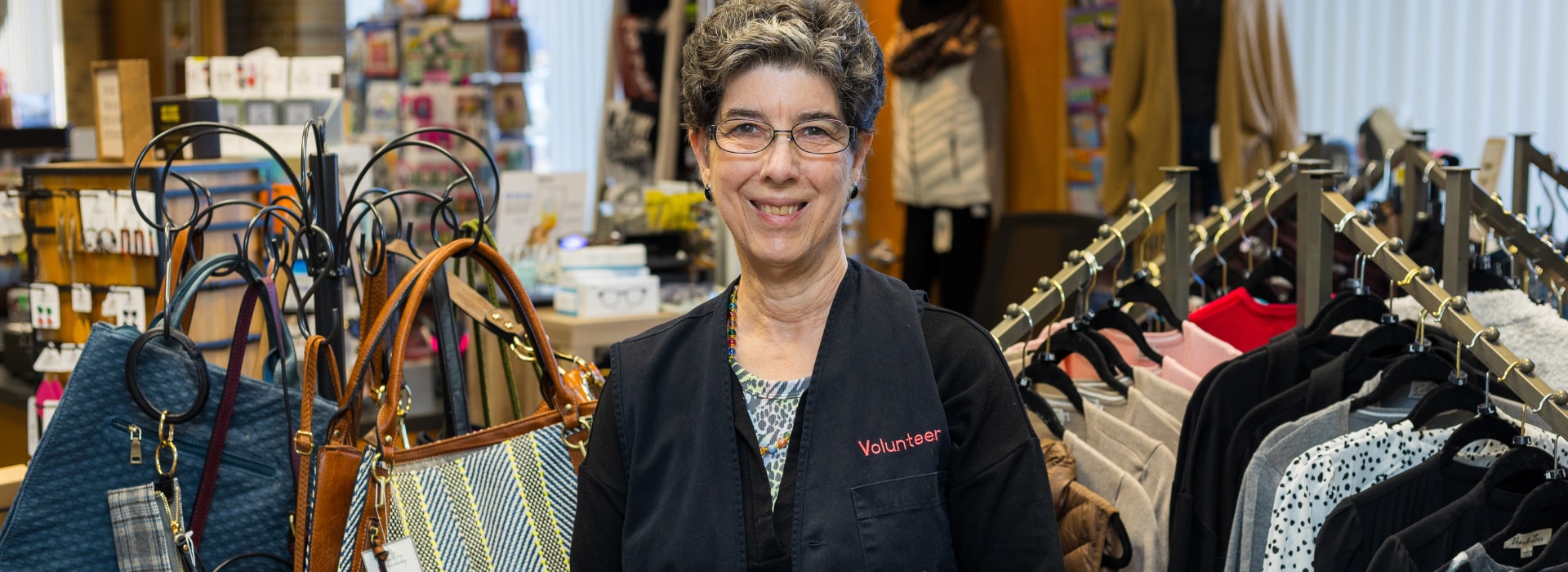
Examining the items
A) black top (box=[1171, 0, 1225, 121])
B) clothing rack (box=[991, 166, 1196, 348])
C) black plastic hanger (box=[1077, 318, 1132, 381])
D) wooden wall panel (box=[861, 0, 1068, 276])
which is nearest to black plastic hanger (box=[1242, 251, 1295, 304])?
clothing rack (box=[991, 166, 1196, 348])

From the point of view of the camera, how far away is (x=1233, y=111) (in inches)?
184

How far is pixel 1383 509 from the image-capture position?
1622mm

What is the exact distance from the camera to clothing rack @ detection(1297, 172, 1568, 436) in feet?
5.15

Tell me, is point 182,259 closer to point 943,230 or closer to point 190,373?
point 190,373

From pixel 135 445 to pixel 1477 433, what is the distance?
5.37 ft

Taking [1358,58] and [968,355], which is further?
[1358,58]

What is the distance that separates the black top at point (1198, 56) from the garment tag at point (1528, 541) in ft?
11.3

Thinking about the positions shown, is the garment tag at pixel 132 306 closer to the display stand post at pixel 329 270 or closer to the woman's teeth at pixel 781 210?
the display stand post at pixel 329 270

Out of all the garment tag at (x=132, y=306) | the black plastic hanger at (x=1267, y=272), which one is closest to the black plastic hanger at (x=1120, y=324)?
the black plastic hanger at (x=1267, y=272)

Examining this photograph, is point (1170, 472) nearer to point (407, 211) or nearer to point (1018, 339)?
point (1018, 339)

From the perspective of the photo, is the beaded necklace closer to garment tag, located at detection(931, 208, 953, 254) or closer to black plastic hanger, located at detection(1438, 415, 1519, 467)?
black plastic hanger, located at detection(1438, 415, 1519, 467)

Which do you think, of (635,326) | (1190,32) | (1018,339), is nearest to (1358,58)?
(1190,32)

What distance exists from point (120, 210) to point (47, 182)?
0.90ft

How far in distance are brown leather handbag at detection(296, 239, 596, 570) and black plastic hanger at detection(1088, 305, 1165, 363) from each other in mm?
872
